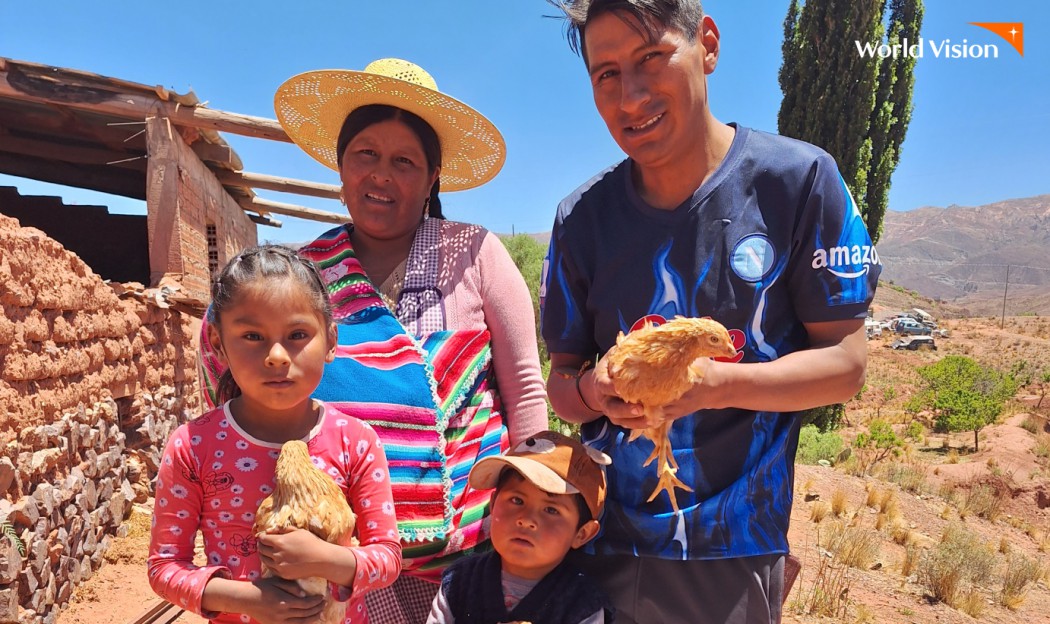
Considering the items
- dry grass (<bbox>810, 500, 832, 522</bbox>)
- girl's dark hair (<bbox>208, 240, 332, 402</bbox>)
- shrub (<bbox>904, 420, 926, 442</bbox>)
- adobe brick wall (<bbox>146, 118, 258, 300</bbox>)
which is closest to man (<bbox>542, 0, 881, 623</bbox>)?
girl's dark hair (<bbox>208, 240, 332, 402</bbox>)

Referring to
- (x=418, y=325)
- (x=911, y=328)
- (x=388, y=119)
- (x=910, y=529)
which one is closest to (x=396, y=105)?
(x=388, y=119)

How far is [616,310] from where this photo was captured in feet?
5.64

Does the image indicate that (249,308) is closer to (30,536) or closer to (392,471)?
(392,471)

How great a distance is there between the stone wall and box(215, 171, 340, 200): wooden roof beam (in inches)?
148

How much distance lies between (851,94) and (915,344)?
2542 centimetres

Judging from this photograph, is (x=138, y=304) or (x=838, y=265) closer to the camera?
(x=838, y=265)

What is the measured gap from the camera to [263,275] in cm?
168

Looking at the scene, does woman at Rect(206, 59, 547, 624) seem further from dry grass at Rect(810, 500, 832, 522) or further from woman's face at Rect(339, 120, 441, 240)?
dry grass at Rect(810, 500, 832, 522)

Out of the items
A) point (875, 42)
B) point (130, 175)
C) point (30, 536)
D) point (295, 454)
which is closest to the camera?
point (295, 454)

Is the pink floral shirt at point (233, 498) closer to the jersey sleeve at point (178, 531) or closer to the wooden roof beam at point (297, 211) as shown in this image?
the jersey sleeve at point (178, 531)

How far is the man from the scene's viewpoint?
5.11ft

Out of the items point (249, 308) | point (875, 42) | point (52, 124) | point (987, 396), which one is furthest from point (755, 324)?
point (987, 396)

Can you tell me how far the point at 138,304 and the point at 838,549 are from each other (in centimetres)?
Answer: 853

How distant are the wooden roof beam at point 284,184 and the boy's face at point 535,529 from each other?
10.1m
